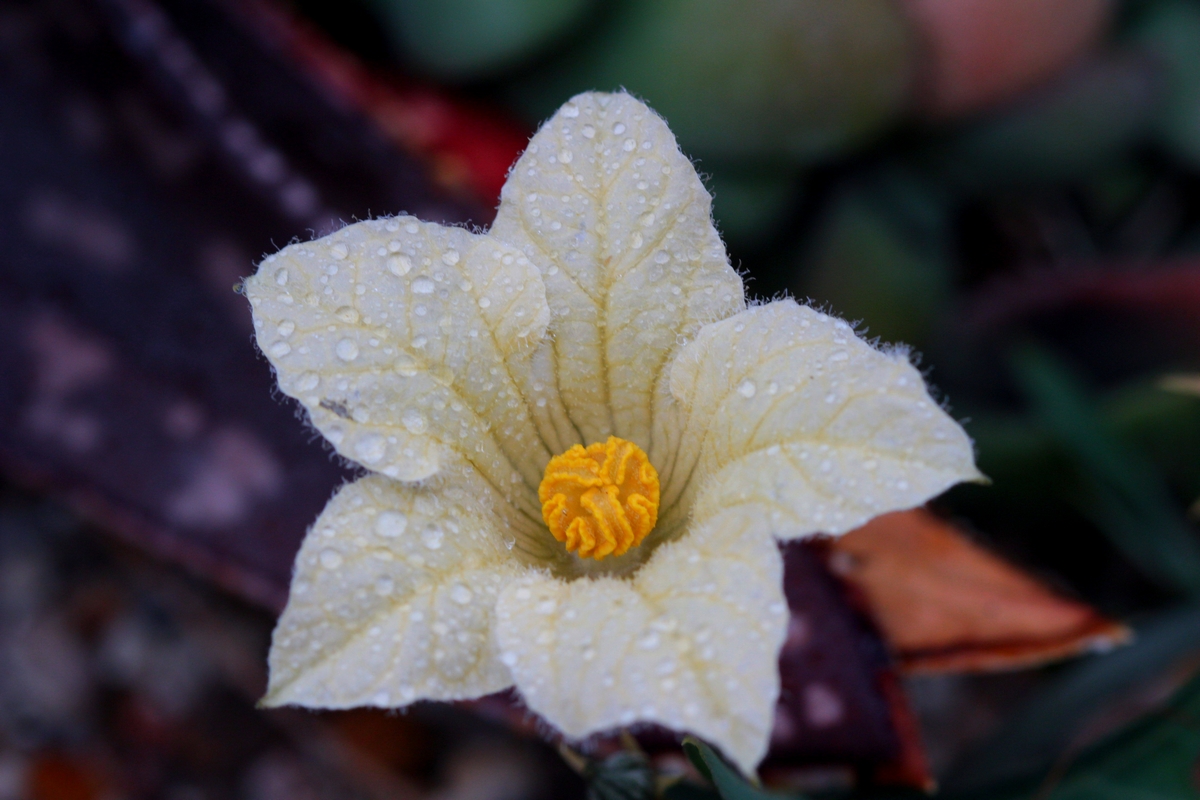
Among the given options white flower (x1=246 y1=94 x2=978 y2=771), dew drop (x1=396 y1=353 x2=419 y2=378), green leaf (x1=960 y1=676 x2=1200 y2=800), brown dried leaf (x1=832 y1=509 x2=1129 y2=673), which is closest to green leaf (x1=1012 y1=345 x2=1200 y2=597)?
brown dried leaf (x1=832 y1=509 x2=1129 y2=673)

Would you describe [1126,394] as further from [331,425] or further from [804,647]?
[331,425]

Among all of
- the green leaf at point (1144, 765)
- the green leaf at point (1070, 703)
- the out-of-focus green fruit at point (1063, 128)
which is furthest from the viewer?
the out-of-focus green fruit at point (1063, 128)

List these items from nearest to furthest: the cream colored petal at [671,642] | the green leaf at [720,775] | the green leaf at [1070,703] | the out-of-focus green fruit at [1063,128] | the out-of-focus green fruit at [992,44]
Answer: the cream colored petal at [671,642], the green leaf at [720,775], the green leaf at [1070,703], the out-of-focus green fruit at [992,44], the out-of-focus green fruit at [1063,128]

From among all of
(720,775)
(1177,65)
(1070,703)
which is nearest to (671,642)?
(720,775)

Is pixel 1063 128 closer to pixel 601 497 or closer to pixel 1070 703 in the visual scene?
pixel 1070 703

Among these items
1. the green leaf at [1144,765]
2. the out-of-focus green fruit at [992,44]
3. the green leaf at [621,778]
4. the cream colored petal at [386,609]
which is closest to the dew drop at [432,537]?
the cream colored petal at [386,609]

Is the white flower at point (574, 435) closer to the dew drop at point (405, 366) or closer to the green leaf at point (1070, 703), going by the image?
the dew drop at point (405, 366)

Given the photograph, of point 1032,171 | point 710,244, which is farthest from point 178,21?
point 1032,171

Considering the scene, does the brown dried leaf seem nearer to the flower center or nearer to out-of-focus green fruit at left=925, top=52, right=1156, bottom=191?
the flower center
